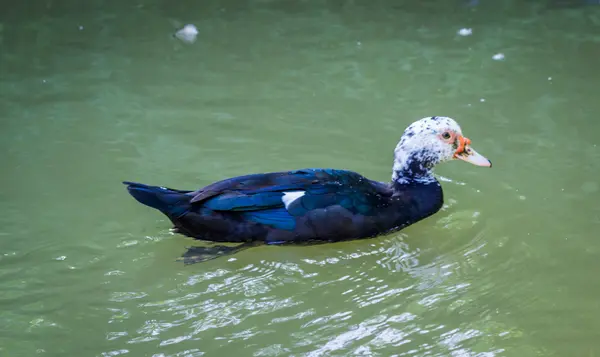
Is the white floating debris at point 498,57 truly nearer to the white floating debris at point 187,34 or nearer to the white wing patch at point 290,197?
the white floating debris at point 187,34

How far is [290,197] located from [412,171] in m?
0.85

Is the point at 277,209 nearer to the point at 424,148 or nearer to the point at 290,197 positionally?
the point at 290,197

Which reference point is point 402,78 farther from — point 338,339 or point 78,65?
point 338,339

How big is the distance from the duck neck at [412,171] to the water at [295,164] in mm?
257

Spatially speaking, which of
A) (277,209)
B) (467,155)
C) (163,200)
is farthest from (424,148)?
(163,200)

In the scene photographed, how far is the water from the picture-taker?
3576 millimetres

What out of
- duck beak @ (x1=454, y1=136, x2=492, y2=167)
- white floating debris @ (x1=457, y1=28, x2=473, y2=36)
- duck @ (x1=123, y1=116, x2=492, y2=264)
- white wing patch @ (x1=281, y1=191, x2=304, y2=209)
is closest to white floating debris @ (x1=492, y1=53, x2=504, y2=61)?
white floating debris @ (x1=457, y1=28, x2=473, y2=36)

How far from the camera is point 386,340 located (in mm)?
3463

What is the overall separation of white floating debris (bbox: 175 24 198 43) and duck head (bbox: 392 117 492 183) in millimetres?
3232

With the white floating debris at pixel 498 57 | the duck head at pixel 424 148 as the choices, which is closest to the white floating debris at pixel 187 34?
the white floating debris at pixel 498 57

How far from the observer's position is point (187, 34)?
734cm

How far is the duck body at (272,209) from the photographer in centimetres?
416

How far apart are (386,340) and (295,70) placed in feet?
11.7

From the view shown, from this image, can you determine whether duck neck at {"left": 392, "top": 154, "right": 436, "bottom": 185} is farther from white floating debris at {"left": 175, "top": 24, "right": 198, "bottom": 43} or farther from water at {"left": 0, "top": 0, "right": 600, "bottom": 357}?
white floating debris at {"left": 175, "top": 24, "right": 198, "bottom": 43}
